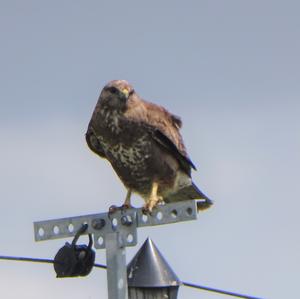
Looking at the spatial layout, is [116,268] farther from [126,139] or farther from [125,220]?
[126,139]

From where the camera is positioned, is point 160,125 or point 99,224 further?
point 160,125

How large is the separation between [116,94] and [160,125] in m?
0.56

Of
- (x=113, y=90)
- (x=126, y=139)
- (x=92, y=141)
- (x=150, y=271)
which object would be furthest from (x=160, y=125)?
(x=150, y=271)

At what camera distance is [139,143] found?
12.9 metres

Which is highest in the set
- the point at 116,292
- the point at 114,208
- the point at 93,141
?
the point at 93,141

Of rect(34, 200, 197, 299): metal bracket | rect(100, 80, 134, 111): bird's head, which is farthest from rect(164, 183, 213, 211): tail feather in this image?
rect(34, 200, 197, 299): metal bracket

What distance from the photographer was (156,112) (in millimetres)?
13156

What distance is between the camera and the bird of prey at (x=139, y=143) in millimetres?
12891

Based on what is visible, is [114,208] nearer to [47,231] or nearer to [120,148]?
[47,231]

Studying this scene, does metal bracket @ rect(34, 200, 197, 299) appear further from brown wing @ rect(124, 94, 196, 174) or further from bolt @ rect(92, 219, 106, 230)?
brown wing @ rect(124, 94, 196, 174)

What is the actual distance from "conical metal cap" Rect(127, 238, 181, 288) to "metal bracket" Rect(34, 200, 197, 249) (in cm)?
25

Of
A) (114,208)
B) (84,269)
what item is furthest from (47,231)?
(114,208)

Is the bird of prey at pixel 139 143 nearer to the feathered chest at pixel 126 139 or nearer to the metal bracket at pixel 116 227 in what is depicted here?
the feathered chest at pixel 126 139

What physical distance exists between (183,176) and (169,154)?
0.29 meters
